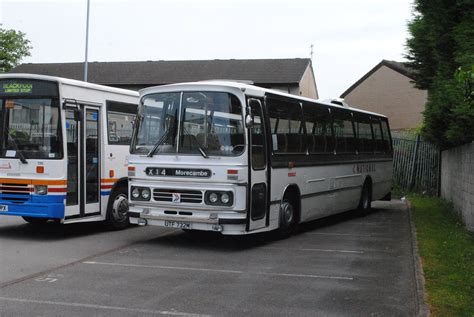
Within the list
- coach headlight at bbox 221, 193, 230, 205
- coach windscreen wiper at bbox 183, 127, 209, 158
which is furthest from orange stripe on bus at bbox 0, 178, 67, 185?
coach headlight at bbox 221, 193, 230, 205

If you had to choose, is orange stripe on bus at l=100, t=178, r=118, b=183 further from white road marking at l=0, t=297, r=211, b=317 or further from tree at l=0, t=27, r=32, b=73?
tree at l=0, t=27, r=32, b=73

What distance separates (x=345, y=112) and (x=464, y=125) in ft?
11.6

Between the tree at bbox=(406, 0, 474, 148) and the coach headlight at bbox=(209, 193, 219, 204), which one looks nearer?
the tree at bbox=(406, 0, 474, 148)

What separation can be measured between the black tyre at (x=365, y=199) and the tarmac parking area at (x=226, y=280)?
458 cm

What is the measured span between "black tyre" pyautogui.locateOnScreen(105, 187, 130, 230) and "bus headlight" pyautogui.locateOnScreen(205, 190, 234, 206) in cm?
312

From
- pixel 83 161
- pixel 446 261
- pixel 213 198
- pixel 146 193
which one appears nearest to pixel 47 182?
pixel 83 161

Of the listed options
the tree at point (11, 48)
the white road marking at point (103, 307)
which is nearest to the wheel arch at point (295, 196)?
the white road marking at point (103, 307)

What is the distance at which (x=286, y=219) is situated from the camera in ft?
38.5

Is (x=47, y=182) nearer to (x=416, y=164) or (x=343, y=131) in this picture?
(x=343, y=131)

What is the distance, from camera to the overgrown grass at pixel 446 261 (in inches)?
268

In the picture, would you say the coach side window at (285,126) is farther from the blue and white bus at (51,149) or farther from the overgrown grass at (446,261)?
the blue and white bus at (51,149)

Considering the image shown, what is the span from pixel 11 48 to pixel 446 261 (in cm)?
4406

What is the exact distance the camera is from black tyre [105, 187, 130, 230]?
12461 mm

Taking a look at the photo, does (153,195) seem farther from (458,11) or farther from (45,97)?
(458,11)
